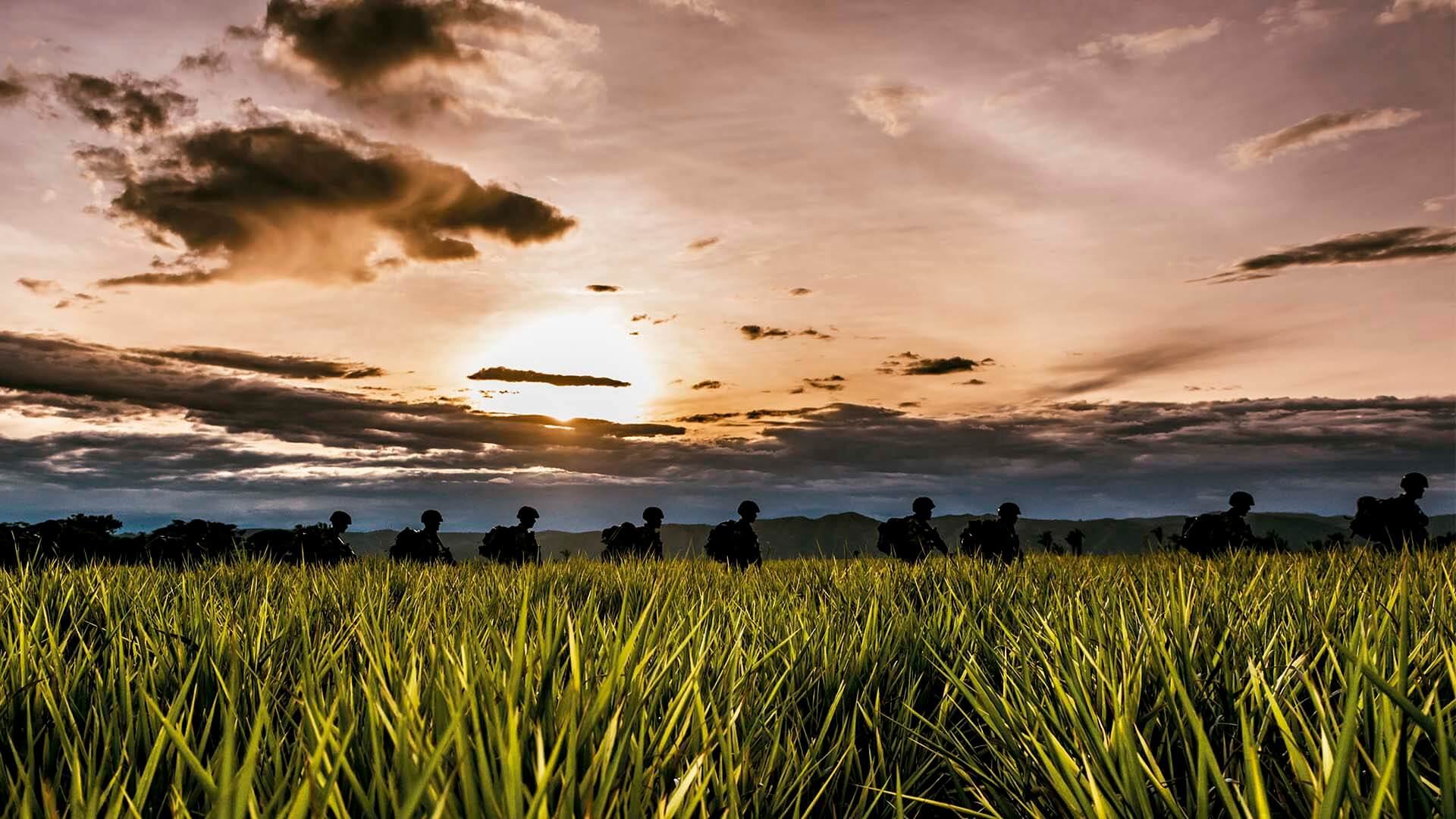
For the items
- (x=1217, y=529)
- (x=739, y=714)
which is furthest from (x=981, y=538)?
(x=739, y=714)

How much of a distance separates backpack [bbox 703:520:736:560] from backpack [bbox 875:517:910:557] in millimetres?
2081

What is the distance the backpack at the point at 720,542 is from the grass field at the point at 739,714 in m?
7.55

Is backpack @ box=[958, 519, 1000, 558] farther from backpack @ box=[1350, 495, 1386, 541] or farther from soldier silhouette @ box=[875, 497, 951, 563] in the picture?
backpack @ box=[1350, 495, 1386, 541]

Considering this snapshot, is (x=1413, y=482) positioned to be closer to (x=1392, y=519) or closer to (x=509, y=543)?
(x=1392, y=519)

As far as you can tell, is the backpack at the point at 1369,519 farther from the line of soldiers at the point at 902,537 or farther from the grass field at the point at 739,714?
the grass field at the point at 739,714

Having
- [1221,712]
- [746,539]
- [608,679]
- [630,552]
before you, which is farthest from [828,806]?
[746,539]

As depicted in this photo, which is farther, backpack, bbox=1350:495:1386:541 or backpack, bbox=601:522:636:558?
backpack, bbox=601:522:636:558

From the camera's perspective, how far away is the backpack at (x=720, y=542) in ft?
38.0

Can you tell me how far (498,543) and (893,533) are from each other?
243 inches

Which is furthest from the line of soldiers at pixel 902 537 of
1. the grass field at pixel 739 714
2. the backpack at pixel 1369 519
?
the grass field at pixel 739 714

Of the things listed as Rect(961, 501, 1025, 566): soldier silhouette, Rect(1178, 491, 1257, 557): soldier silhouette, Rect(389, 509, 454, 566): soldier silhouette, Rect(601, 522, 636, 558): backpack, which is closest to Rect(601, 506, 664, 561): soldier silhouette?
Rect(601, 522, 636, 558): backpack

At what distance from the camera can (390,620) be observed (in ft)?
11.6

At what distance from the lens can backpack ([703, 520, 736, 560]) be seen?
38.0 feet

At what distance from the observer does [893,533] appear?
10.9 meters
